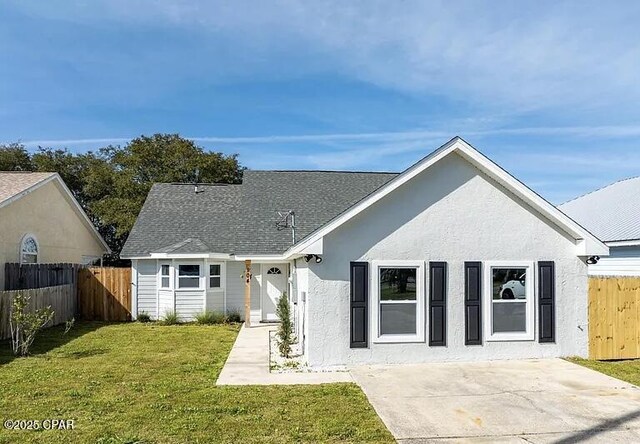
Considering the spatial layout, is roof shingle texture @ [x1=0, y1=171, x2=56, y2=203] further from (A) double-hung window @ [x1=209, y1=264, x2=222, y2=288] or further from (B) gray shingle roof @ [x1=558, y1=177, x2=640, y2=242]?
(B) gray shingle roof @ [x1=558, y1=177, x2=640, y2=242]

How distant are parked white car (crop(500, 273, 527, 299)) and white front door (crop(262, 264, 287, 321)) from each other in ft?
30.1

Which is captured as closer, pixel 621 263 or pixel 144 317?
pixel 621 263

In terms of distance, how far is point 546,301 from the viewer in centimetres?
1078

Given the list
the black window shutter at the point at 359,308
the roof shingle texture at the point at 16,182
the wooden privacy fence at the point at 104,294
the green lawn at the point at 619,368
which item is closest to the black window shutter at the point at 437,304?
the black window shutter at the point at 359,308

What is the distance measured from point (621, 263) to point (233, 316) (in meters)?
14.0

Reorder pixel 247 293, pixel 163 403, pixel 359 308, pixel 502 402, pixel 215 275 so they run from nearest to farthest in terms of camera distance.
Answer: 1. pixel 163 403
2. pixel 502 402
3. pixel 359 308
4. pixel 247 293
5. pixel 215 275

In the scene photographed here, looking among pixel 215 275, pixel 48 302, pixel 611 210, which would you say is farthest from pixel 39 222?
pixel 611 210

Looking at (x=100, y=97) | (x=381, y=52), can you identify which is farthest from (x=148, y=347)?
(x=100, y=97)

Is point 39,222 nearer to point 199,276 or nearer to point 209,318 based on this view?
point 199,276

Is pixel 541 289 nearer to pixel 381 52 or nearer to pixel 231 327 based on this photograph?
pixel 381 52

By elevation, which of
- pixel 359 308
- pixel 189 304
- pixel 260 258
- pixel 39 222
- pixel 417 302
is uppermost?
pixel 39 222

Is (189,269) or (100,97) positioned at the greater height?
(100,97)

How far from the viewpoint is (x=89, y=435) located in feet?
20.0

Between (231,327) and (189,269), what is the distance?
3057 mm
